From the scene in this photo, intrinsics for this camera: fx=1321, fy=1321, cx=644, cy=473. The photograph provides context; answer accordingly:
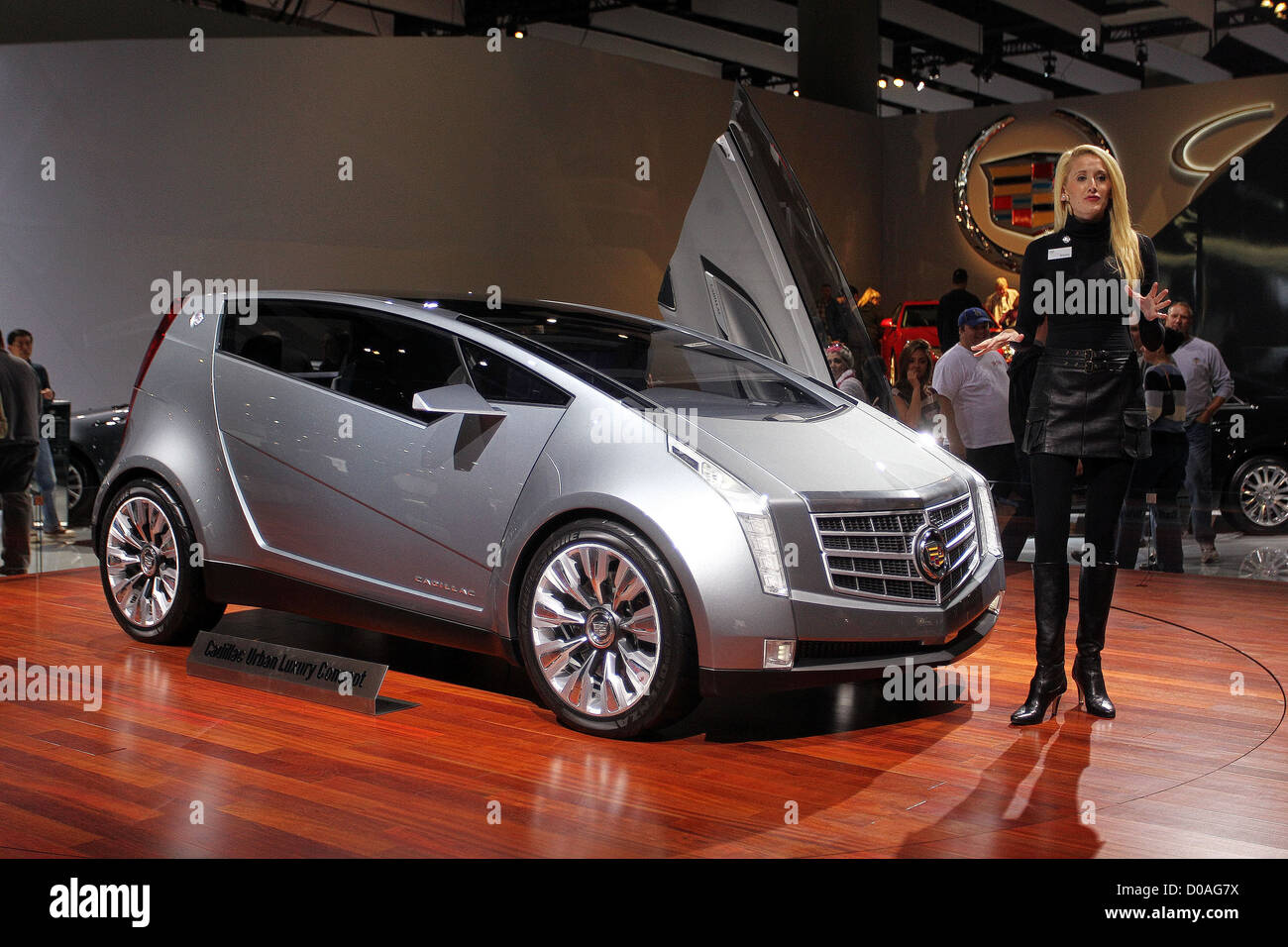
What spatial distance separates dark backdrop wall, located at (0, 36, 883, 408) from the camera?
9.87 meters

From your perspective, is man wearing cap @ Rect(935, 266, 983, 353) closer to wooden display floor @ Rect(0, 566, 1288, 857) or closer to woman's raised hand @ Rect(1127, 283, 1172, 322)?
wooden display floor @ Rect(0, 566, 1288, 857)

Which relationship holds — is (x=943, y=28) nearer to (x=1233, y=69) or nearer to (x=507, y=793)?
(x=1233, y=69)

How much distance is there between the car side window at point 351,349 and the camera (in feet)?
14.1

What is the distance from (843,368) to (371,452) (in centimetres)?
274

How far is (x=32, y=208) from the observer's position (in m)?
9.89

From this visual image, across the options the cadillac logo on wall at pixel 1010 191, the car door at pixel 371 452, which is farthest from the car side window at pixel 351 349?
the cadillac logo on wall at pixel 1010 191

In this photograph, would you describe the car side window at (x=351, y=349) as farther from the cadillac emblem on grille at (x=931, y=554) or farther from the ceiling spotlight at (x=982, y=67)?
the ceiling spotlight at (x=982, y=67)

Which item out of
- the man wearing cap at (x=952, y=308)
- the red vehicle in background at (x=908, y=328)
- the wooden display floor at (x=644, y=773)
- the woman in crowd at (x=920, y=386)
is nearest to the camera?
the wooden display floor at (x=644, y=773)

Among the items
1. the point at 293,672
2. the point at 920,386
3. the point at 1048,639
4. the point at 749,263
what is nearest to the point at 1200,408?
the point at 920,386

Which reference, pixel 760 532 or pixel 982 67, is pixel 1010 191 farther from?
pixel 760 532

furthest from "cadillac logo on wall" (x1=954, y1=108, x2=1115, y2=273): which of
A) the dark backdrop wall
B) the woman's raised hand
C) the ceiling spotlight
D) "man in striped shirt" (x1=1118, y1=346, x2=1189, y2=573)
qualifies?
the woman's raised hand

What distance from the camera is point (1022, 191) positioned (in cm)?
1413

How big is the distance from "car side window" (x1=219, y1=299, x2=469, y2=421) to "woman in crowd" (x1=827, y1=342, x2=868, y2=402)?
2.13 metres
